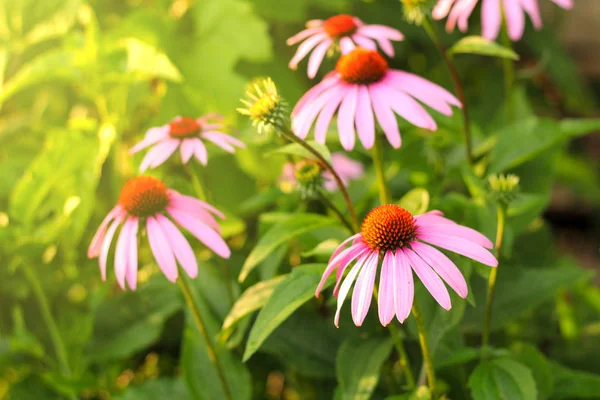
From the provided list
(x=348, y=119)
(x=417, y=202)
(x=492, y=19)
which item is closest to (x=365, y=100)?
(x=348, y=119)

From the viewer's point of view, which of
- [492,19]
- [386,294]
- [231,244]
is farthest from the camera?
[231,244]

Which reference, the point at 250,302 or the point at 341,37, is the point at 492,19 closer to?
the point at 341,37

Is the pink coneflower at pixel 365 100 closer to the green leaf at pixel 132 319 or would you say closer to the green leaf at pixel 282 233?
the green leaf at pixel 282 233

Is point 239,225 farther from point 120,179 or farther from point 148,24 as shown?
point 148,24

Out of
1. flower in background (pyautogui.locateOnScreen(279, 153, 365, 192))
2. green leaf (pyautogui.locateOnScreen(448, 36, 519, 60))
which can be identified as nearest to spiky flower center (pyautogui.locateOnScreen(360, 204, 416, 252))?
flower in background (pyautogui.locateOnScreen(279, 153, 365, 192))

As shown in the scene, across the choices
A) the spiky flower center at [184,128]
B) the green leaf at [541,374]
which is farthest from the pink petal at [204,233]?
the green leaf at [541,374]

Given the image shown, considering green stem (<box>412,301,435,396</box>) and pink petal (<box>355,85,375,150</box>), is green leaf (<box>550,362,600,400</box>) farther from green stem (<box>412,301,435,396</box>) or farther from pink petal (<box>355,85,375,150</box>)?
pink petal (<box>355,85,375,150</box>)
